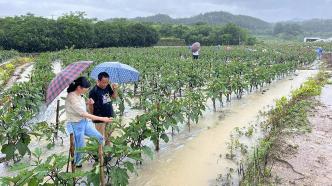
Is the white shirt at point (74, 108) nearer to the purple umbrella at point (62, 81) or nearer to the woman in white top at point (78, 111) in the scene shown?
the woman in white top at point (78, 111)

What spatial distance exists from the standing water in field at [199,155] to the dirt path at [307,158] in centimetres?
96

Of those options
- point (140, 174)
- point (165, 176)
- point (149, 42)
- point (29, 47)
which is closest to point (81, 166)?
point (140, 174)

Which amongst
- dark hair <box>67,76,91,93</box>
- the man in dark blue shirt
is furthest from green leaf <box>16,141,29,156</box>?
dark hair <box>67,76,91,93</box>

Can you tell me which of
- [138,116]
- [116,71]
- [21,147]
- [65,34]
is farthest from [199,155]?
[65,34]

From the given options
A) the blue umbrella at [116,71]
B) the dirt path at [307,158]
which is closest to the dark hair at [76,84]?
the blue umbrella at [116,71]

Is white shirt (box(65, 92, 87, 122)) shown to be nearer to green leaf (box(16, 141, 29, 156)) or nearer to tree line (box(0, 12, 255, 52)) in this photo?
green leaf (box(16, 141, 29, 156))

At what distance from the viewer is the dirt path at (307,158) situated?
6.00 meters

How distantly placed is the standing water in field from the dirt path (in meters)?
0.96

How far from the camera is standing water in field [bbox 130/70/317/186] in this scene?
6223mm

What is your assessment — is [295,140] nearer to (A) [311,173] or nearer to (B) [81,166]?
(A) [311,173]

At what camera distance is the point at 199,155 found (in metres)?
7.32

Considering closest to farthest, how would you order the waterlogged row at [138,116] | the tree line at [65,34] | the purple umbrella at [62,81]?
the waterlogged row at [138,116] < the purple umbrella at [62,81] < the tree line at [65,34]

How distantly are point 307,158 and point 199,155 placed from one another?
1.96 m

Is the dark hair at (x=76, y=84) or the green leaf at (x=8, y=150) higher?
A: the dark hair at (x=76, y=84)
